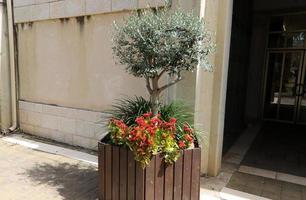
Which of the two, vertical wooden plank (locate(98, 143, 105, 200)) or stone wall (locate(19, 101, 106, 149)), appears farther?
stone wall (locate(19, 101, 106, 149))

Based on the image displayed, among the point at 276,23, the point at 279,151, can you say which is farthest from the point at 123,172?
the point at 276,23

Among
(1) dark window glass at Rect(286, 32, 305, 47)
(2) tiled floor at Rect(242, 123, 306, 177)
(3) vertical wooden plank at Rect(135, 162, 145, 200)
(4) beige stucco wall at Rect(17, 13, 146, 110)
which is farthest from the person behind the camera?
(1) dark window glass at Rect(286, 32, 305, 47)

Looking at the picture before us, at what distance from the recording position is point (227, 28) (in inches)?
150

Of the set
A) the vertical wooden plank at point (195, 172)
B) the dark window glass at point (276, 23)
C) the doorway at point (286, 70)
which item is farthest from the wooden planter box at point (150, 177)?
the dark window glass at point (276, 23)

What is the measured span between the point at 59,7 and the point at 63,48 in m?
0.77

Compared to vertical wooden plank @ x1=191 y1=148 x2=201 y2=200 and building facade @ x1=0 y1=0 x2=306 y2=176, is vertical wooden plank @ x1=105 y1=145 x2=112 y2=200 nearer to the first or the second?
vertical wooden plank @ x1=191 y1=148 x2=201 y2=200

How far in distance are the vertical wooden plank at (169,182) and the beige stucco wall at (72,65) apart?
1.74m

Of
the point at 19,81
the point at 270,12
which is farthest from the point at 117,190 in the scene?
Result: the point at 270,12

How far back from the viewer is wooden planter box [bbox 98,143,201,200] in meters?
2.85

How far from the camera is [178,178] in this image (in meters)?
2.96

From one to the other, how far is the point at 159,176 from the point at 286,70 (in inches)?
→ 258

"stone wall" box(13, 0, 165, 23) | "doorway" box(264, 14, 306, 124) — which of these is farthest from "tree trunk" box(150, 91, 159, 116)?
"doorway" box(264, 14, 306, 124)

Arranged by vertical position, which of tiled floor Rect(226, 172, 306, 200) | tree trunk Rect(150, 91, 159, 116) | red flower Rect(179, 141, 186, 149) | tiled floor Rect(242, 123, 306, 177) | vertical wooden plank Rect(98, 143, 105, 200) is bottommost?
tiled floor Rect(226, 172, 306, 200)

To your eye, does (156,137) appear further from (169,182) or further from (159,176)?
(169,182)
